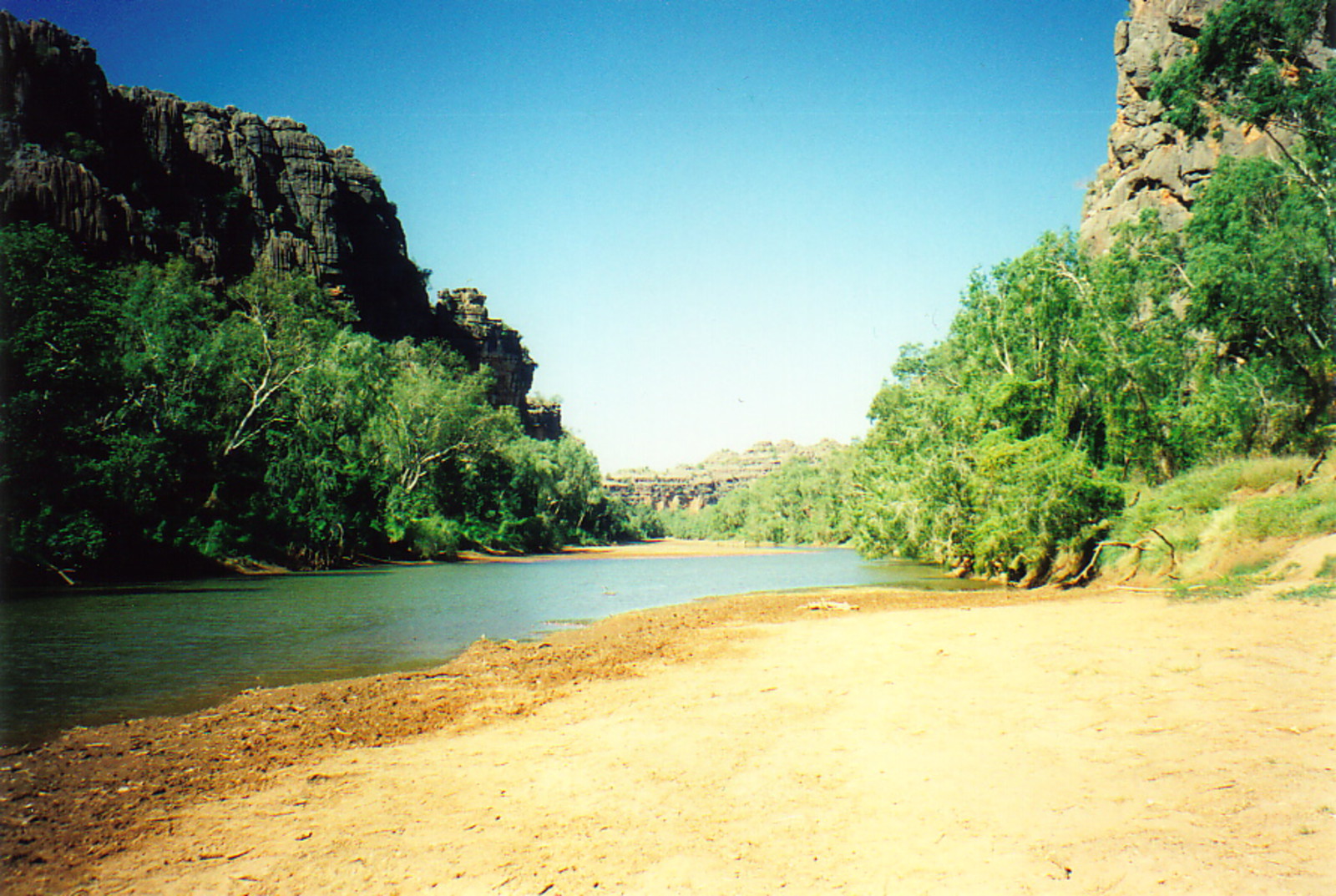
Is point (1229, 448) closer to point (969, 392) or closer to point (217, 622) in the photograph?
point (969, 392)

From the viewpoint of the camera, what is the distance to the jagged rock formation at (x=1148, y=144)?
131 ft

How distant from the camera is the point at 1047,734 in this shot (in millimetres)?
5438

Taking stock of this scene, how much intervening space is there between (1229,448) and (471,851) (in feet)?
85.8

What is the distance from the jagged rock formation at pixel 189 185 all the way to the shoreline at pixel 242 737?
160ft

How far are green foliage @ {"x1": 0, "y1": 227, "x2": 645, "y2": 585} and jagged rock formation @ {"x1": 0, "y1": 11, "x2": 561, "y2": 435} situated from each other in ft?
37.0

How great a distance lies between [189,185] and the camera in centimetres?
6788

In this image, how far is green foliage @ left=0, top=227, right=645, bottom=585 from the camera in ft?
76.8

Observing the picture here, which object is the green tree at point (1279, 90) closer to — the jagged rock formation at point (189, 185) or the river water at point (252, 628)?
the river water at point (252, 628)

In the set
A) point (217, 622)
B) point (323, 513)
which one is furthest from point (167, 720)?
point (323, 513)

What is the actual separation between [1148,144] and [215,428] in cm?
5483

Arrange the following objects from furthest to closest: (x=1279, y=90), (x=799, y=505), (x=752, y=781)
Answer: (x=799, y=505) < (x=1279, y=90) < (x=752, y=781)

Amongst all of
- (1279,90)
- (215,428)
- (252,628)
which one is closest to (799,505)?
(215,428)

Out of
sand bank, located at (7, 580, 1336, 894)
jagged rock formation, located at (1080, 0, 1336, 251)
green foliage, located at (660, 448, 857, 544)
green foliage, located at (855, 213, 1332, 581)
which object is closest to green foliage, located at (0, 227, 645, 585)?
sand bank, located at (7, 580, 1336, 894)

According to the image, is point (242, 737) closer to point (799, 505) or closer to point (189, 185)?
point (189, 185)
